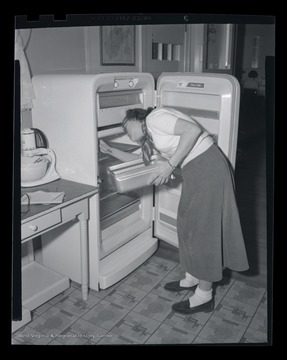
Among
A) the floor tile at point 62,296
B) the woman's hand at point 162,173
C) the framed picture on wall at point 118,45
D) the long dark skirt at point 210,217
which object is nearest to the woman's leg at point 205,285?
the long dark skirt at point 210,217

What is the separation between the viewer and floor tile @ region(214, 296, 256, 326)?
5.18ft

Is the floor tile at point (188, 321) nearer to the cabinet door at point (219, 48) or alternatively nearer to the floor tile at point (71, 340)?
the floor tile at point (71, 340)

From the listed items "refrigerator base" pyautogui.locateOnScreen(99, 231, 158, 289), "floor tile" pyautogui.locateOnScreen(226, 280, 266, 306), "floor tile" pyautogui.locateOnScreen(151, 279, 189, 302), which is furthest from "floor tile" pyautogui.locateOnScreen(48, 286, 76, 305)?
"floor tile" pyautogui.locateOnScreen(226, 280, 266, 306)

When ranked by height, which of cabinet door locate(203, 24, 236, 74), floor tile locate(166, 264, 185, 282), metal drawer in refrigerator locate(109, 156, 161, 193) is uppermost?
cabinet door locate(203, 24, 236, 74)

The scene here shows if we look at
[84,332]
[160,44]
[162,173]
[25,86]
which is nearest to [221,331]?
[84,332]

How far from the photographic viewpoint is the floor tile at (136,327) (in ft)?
4.86

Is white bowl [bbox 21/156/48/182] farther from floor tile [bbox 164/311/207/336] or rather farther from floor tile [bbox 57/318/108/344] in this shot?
floor tile [bbox 164/311/207/336]

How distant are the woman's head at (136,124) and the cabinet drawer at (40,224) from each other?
0.43 meters

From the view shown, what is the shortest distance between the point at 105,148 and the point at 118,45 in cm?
44

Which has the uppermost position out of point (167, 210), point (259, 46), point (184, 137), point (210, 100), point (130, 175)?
point (259, 46)

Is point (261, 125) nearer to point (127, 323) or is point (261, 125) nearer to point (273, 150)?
point (273, 150)

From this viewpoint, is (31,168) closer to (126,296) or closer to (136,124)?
(136,124)

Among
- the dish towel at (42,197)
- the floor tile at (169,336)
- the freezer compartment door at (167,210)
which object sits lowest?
the floor tile at (169,336)

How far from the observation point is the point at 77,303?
5.53ft
